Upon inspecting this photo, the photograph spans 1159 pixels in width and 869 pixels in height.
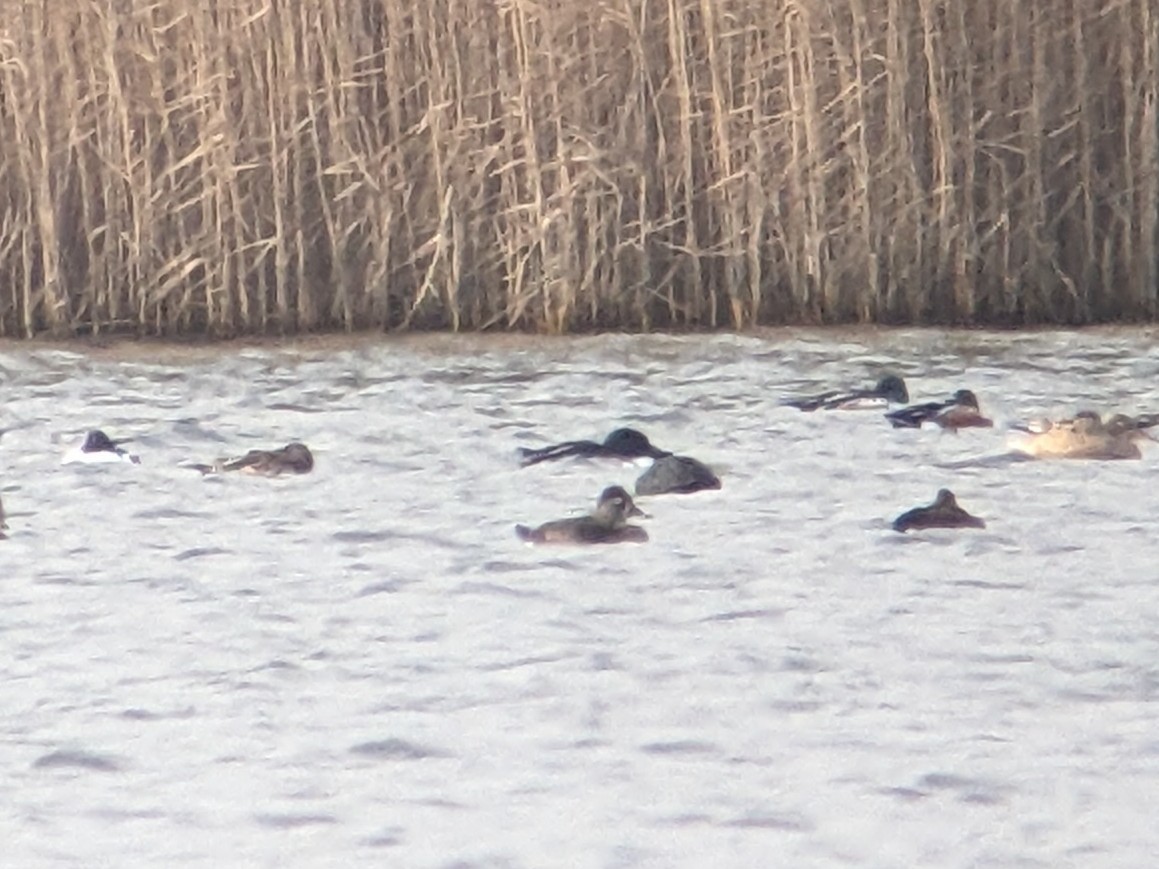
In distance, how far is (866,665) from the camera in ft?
12.1

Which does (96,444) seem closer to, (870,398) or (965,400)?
(870,398)

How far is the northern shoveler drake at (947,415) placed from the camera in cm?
554

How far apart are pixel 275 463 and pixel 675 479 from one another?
86 cm

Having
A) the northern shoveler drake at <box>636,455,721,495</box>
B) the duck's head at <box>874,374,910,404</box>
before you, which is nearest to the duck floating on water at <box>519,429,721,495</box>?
the northern shoveler drake at <box>636,455,721,495</box>

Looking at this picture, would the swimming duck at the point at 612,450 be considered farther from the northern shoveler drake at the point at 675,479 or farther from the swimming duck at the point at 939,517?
the swimming duck at the point at 939,517

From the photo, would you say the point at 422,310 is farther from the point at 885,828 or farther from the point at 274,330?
the point at 885,828

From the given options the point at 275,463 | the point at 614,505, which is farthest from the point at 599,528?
the point at 275,463

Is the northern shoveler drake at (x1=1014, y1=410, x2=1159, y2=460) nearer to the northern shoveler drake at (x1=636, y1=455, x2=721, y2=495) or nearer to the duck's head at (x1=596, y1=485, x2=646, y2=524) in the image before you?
the northern shoveler drake at (x1=636, y1=455, x2=721, y2=495)

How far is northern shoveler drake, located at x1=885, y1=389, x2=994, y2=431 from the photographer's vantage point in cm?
554

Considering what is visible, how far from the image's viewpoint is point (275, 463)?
514 cm

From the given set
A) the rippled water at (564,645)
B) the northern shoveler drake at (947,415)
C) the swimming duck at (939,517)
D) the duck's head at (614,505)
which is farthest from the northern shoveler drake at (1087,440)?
the duck's head at (614,505)

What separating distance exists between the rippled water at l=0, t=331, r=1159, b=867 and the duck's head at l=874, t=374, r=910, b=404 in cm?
12

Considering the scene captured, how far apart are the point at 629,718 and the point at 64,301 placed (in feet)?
13.8

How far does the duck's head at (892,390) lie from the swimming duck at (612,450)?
725mm
